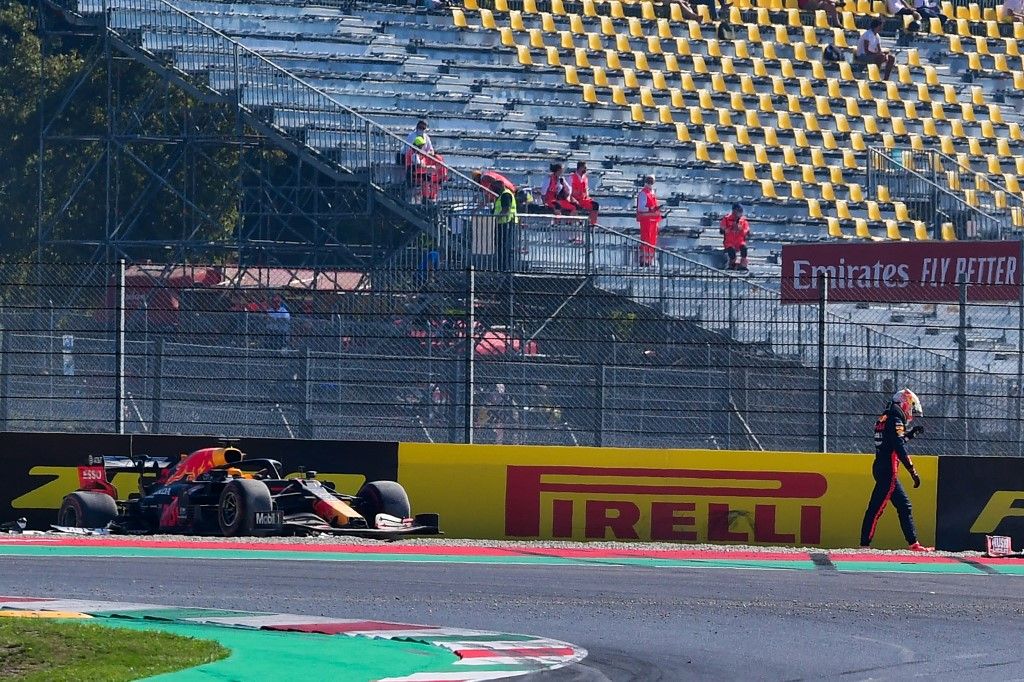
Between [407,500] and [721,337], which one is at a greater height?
[721,337]

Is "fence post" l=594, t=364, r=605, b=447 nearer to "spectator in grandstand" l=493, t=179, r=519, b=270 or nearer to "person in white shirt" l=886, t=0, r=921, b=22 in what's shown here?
"spectator in grandstand" l=493, t=179, r=519, b=270

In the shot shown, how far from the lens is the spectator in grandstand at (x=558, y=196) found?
1001 inches

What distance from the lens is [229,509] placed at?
1569cm

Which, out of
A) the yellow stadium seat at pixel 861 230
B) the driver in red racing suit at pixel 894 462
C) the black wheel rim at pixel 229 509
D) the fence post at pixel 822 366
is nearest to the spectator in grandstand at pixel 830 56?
the yellow stadium seat at pixel 861 230

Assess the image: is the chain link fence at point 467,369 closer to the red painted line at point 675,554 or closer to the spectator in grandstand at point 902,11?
the red painted line at point 675,554

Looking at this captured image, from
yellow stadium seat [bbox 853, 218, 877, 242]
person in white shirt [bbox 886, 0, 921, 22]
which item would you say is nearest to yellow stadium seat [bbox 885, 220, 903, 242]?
yellow stadium seat [bbox 853, 218, 877, 242]

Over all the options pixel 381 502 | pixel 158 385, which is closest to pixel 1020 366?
pixel 381 502

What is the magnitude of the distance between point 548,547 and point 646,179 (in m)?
12.3

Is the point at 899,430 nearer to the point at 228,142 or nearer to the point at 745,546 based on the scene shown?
the point at 745,546

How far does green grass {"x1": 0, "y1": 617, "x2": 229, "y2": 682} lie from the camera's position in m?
8.21

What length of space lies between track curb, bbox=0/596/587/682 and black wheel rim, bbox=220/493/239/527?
419 centimetres

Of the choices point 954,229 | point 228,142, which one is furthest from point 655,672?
point 228,142

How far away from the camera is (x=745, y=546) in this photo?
54.9 feet

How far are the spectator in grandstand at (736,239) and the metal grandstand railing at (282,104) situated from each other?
366 cm
